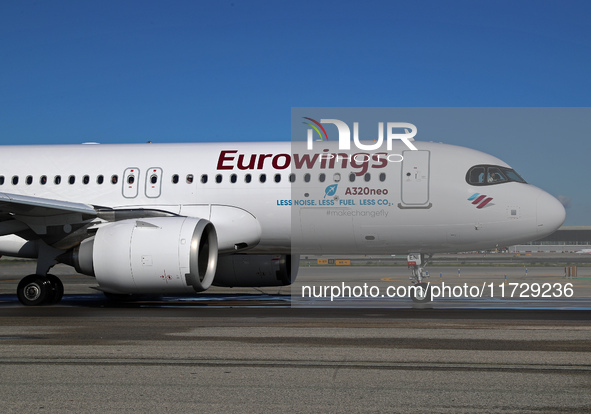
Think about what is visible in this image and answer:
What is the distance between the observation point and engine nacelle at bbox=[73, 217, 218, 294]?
566 inches

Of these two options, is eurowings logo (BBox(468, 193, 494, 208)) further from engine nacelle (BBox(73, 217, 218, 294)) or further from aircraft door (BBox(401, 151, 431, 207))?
engine nacelle (BBox(73, 217, 218, 294))

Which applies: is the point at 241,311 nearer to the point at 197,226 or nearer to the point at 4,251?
the point at 197,226

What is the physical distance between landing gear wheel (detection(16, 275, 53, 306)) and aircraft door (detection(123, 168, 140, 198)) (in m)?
3.02

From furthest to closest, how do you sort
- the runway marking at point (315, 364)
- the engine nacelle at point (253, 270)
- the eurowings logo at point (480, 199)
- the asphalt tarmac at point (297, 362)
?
the engine nacelle at point (253, 270), the eurowings logo at point (480, 199), the runway marking at point (315, 364), the asphalt tarmac at point (297, 362)

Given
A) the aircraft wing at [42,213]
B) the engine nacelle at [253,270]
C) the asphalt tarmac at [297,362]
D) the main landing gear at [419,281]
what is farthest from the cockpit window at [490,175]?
the aircraft wing at [42,213]

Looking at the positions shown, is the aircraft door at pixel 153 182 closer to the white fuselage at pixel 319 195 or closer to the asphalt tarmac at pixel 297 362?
the white fuselage at pixel 319 195

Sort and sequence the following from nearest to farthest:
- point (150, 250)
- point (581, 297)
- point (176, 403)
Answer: point (176, 403), point (150, 250), point (581, 297)

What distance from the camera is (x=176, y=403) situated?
6293 millimetres

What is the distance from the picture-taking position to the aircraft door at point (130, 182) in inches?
683

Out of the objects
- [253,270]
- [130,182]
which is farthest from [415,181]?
[130,182]

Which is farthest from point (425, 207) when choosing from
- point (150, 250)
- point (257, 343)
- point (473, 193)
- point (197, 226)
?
point (257, 343)

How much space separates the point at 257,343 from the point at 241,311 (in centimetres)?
518

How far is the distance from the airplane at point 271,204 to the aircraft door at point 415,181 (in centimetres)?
2

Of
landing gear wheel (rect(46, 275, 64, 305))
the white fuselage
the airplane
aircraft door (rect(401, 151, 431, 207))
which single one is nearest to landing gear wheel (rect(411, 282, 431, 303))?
the airplane
